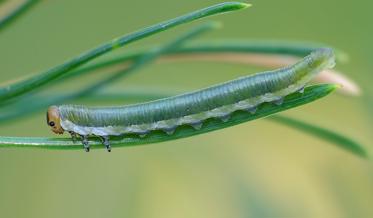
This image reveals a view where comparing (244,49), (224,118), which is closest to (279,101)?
(224,118)

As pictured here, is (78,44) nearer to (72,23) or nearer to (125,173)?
(72,23)

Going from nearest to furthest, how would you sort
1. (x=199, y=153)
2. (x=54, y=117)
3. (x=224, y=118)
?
(x=224, y=118) → (x=54, y=117) → (x=199, y=153)

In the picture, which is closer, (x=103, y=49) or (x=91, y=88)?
(x=103, y=49)

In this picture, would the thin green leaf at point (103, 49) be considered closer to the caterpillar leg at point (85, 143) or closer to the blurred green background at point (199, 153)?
the caterpillar leg at point (85, 143)

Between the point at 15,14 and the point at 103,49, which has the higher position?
the point at 15,14

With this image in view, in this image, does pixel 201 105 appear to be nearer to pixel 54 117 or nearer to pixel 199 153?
pixel 54 117

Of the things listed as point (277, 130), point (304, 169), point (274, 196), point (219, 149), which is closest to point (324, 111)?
point (277, 130)

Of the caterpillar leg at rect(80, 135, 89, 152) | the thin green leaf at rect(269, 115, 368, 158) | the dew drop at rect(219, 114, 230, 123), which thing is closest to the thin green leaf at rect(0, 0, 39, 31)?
the caterpillar leg at rect(80, 135, 89, 152)

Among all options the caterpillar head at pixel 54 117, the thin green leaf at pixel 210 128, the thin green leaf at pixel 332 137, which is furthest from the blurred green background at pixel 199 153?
the thin green leaf at pixel 210 128

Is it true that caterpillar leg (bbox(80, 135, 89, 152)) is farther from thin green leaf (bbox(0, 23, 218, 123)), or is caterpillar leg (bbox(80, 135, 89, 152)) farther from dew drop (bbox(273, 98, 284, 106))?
dew drop (bbox(273, 98, 284, 106))
